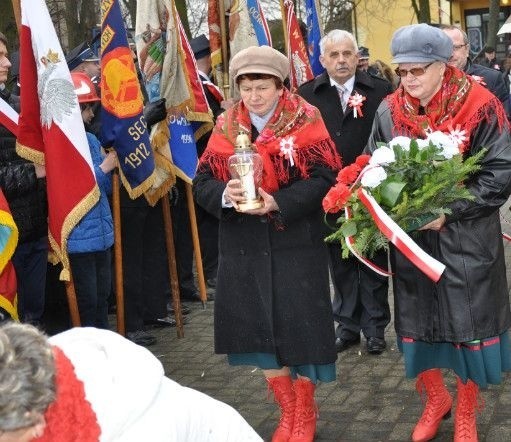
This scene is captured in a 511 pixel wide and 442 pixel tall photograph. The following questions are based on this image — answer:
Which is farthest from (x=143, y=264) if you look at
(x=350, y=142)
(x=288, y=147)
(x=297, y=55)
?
(x=288, y=147)

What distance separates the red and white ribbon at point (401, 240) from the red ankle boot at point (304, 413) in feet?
3.29

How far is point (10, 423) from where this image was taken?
2.07m

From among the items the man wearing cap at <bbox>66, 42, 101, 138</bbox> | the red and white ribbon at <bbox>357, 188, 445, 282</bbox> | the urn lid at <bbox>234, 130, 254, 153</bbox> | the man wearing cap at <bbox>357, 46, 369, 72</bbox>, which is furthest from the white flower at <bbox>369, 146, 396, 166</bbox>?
the man wearing cap at <bbox>357, 46, 369, 72</bbox>

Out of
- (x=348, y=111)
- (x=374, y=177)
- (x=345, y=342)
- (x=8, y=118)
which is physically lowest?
(x=345, y=342)

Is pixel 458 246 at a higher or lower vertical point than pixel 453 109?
lower

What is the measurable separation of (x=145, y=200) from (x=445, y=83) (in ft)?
10.5

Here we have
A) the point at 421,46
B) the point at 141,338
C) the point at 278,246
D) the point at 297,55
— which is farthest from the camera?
the point at 297,55

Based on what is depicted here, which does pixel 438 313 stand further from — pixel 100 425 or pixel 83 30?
pixel 83 30

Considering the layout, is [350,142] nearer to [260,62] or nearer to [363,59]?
[260,62]

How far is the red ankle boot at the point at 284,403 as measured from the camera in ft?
16.6

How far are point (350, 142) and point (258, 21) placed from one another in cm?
229

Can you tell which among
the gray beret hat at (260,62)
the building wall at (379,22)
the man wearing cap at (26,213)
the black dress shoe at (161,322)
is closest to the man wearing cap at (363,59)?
the black dress shoe at (161,322)

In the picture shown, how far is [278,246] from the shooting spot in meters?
4.95

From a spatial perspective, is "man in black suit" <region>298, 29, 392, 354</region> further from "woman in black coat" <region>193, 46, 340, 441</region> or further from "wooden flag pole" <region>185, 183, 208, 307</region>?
"woman in black coat" <region>193, 46, 340, 441</region>
